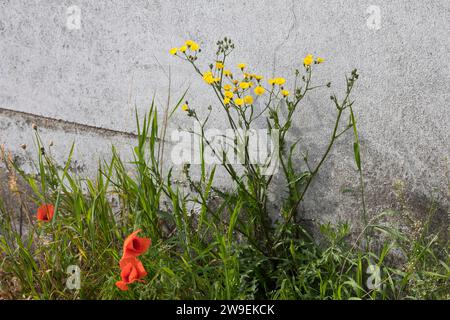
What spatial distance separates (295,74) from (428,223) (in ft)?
2.65

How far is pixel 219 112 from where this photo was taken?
3064mm

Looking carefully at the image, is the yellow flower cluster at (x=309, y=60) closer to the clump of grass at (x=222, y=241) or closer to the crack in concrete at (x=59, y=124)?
the clump of grass at (x=222, y=241)

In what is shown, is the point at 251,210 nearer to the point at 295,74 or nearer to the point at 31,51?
the point at 295,74

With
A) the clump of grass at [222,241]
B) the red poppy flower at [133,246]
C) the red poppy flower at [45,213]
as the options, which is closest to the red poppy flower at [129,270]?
the red poppy flower at [133,246]

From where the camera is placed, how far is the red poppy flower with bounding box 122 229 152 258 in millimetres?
2408

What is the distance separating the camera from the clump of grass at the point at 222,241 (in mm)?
2637

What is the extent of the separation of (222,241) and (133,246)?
1.07ft

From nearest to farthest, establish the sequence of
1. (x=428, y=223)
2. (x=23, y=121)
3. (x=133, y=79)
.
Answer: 1. (x=428, y=223)
2. (x=133, y=79)
3. (x=23, y=121)

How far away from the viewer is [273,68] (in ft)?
9.74

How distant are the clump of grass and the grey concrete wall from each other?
0.28ft

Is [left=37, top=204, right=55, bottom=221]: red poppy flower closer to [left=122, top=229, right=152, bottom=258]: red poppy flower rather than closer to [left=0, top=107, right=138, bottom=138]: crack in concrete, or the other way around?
[left=122, top=229, right=152, bottom=258]: red poppy flower
